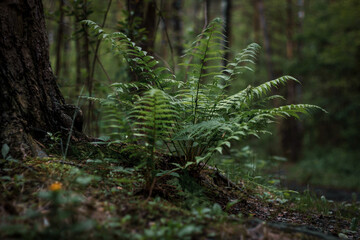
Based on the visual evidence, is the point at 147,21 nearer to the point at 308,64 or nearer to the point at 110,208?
the point at 110,208

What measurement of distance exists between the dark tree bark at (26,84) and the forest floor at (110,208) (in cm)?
26

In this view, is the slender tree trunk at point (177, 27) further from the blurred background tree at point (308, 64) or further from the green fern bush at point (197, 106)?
the green fern bush at point (197, 106)

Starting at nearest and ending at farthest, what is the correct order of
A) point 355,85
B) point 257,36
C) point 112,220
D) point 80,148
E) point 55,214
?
point 55,214
point 112,220
point 80,148
point 355,85
point 257,36

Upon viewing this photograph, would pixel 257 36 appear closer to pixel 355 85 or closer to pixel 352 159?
pixel 355 85

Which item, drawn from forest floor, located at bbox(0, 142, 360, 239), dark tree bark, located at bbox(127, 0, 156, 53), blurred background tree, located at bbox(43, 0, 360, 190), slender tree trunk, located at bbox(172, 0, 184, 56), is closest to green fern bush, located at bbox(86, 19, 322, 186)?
forest floor, located at bbox(0, 142, 360, 239)

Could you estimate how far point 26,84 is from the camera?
2.22 metres

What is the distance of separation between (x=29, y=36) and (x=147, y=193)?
1866mm

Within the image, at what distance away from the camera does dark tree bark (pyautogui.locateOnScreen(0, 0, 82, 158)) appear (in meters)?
2.04

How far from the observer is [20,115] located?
2.13 metres

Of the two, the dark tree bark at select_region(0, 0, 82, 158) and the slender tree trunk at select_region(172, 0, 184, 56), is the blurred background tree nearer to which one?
the slender tree trunk at select_region(172, 0, 184, 56)

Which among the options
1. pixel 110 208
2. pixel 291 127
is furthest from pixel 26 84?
pixel 291 127

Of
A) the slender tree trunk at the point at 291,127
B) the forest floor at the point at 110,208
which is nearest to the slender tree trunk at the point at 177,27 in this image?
the forest floor at the point at 110,208

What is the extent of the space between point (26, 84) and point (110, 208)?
57.6 inches

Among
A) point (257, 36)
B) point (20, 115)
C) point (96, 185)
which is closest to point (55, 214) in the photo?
point (96, 185)
